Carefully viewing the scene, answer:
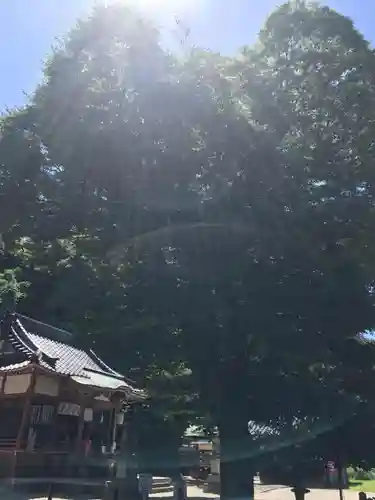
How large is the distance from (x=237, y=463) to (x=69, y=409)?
6102mm

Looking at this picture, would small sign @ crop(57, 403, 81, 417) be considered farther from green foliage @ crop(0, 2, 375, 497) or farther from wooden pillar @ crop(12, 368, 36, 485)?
green foliage @ crop(0, 2, 375, 497)

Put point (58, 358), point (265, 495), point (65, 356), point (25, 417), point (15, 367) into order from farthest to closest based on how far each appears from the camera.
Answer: point (265, 495) < point (65, 356) < point (58, 358) < point (25, 417) < point (15, 367)

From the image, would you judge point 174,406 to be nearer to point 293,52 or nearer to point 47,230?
point 47,230

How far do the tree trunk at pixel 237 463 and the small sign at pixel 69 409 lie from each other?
551cm

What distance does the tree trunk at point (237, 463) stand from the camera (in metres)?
13.5

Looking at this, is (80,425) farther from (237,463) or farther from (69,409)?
(237,463)

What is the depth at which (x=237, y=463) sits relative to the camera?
44.4 feet

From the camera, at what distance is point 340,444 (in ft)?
45.6

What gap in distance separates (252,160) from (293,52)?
381cm

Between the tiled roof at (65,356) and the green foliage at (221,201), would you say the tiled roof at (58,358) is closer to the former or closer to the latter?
the tiled roof at (65,356)

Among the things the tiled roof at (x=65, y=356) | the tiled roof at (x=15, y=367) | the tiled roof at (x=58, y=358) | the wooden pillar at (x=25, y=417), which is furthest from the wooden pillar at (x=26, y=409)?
the tiled roof at (x=65, y=356)

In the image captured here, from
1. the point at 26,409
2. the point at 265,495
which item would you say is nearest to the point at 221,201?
the point at 26,409

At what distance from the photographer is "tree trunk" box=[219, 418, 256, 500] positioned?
13492 mm

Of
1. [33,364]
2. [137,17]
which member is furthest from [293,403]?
[137,17]
